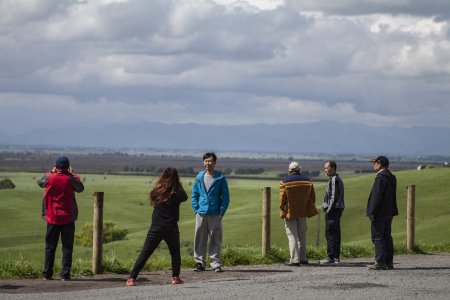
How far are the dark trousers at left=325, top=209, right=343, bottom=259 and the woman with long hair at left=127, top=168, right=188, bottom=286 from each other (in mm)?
5341

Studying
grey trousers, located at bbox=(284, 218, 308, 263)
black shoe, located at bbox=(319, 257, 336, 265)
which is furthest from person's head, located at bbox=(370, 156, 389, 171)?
black shoe, located at bbox=(319, 257, 336, 265)

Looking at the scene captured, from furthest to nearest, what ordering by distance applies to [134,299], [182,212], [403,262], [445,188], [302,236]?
[182,212], [445,188], [403,262], [302,236], [134,299]

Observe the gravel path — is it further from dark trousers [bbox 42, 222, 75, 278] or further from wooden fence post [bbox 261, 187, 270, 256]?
wooden fence post [bbox 261, 187, 270, 256]

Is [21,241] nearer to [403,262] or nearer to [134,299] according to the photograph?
[403,262]

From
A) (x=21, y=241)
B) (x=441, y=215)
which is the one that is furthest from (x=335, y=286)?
(x=21, y=241)

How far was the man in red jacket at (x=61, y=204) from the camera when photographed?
17953 millimetres

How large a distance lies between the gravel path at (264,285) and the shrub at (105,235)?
59.6 meters

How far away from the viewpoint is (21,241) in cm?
8212

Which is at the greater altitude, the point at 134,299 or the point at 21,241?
the point at 134,299

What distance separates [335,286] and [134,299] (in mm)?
4030

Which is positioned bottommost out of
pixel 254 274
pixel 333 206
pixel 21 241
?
pixel 21 241

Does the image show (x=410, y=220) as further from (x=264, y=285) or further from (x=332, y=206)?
(x=264, y=285)

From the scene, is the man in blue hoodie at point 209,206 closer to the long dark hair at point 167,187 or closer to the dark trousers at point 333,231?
the long dark hair at point 167,187

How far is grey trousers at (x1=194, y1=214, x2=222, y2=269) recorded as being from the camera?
19844mm
